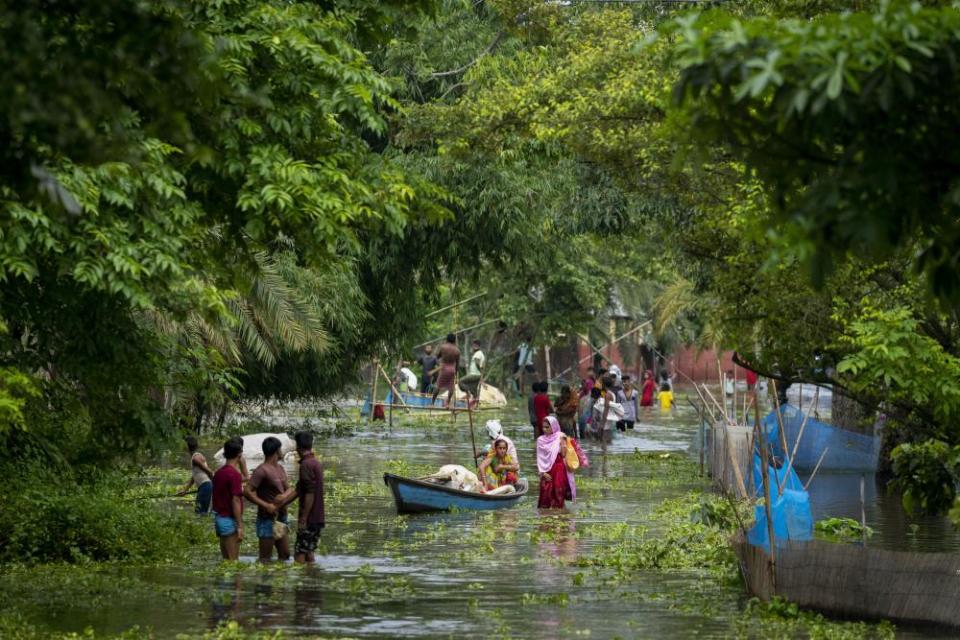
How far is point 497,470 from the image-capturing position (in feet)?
72.4

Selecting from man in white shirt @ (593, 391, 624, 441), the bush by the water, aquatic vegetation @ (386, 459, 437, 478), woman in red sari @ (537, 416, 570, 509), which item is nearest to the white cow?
woman in red sari @ (537, 416, 570, 509)

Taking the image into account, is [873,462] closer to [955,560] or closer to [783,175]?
[955,560]

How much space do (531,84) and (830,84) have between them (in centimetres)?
1627

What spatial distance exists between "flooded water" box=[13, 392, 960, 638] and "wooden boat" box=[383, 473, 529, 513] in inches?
6.3

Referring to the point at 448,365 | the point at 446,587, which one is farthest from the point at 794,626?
the point at 448,365

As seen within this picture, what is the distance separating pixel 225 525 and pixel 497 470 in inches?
276

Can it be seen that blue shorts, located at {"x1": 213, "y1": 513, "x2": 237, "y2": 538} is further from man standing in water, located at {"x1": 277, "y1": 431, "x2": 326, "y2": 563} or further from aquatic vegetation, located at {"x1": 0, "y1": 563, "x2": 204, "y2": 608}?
aquatic vegetation, located at {"x1": 0, "y1": 563, "x2": 204, "y2": 608}

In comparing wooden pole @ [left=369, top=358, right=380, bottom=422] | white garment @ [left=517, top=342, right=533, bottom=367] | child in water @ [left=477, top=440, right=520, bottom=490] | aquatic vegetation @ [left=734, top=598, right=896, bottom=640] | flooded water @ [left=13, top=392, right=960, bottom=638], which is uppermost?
white garment @ [left=517, top=342, right=533, bottom=367]

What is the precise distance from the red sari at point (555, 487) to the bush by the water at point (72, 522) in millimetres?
6126

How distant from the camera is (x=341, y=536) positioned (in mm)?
18703

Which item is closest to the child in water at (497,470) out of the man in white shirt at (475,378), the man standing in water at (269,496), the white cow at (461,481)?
the white cow at (461,481)

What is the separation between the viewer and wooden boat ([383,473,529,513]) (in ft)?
67.2

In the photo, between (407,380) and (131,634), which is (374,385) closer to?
(407,380)

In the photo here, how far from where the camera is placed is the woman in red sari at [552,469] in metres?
21.9
